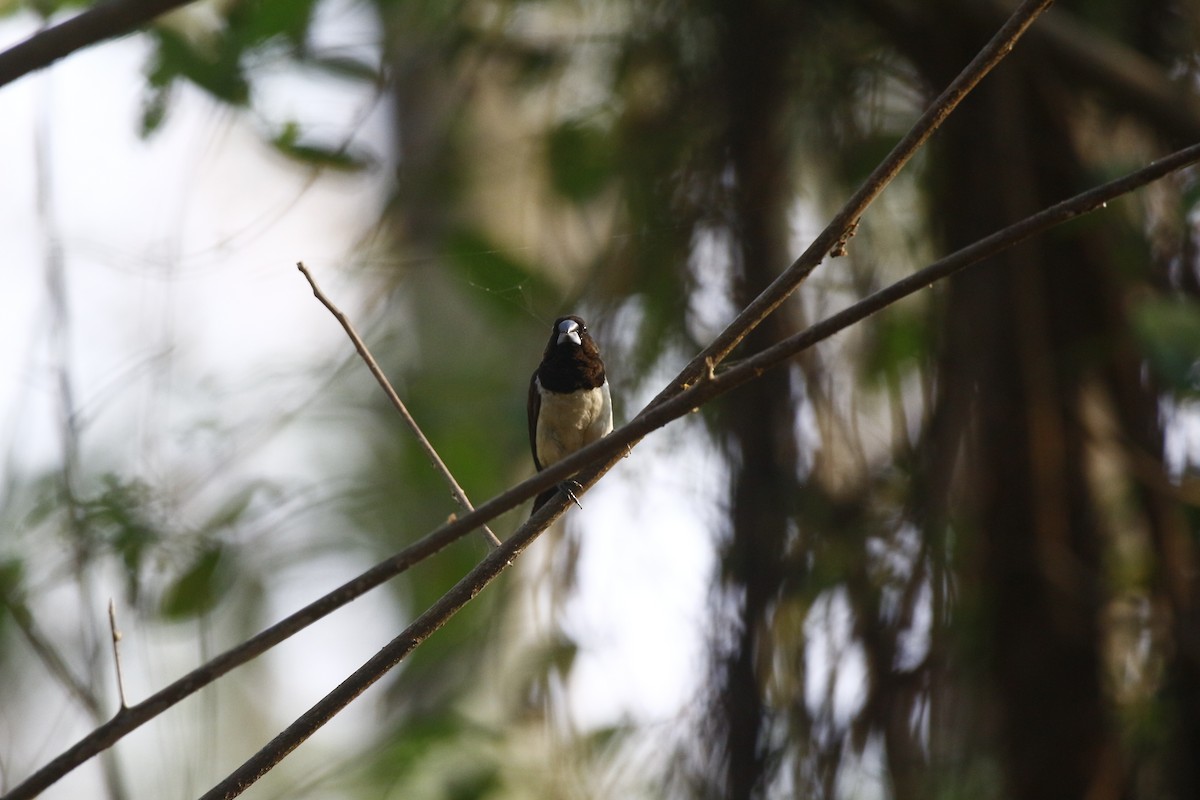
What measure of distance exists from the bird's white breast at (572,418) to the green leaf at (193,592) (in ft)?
3.17

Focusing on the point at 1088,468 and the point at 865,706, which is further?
the point at 1088,468

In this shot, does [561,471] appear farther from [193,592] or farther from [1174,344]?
[1174,344]

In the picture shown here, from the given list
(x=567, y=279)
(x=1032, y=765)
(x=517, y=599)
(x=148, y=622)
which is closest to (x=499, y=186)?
(x=567, y=279)

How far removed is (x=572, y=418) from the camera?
3340mm

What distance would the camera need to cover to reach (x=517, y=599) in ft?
13.2

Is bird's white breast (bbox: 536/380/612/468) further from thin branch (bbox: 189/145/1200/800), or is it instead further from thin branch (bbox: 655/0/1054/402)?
thin branch (bbox: 189/145/1200/800)

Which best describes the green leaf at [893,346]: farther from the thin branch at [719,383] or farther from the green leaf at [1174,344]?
the thin branch at [719,383]

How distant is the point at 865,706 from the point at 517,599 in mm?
1296

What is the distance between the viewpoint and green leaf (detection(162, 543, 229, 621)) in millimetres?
2848

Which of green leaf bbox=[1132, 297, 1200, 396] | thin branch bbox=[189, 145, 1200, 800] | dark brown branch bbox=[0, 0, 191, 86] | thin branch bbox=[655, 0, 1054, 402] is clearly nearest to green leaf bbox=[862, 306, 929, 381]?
green leaf bbox=[1132, 297, 1200, 396]

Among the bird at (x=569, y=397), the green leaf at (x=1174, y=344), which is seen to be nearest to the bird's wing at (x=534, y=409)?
the bird at (x=569, y=397)

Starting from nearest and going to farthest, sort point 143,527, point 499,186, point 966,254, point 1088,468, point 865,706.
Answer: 1. point 966,254
2. point 143,527
3. point 865,706
4. point 1088,468
5. point 499,186

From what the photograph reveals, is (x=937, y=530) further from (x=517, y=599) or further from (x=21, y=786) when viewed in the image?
(x=21, y=786)

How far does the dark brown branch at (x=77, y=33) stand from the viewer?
1.46 meters
